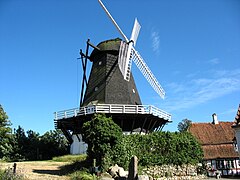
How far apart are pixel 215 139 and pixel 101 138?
53.8ft

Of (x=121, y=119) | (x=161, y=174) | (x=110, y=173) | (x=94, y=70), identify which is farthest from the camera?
(x=94, y=70)

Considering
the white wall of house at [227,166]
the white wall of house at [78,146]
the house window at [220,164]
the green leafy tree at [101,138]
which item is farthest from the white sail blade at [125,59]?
the house window at [220,164]

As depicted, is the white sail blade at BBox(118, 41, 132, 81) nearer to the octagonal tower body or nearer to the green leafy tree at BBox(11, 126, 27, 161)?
the octagonal tower body

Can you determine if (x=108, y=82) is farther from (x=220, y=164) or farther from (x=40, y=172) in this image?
(x=220, y=164)

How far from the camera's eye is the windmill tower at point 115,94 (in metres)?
18.5

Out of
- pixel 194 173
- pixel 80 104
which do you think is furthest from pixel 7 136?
pixel 194 173

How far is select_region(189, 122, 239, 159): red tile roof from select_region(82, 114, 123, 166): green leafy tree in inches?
550

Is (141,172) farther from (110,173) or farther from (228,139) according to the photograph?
(228,139)

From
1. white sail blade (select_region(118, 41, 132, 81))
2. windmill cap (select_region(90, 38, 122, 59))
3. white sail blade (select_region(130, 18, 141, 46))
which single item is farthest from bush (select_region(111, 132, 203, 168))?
white sail blade (select_region(130, 18, 141, 46))

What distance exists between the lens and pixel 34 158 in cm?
A: 2459

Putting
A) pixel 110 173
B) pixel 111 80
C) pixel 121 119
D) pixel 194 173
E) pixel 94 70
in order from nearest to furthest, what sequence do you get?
pixel 110 173 < pixel 194 173 < pixel 121 119 < pixel 111 80 < pixel 94 70

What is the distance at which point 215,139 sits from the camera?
26.4 m

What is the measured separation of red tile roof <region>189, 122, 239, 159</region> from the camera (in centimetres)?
2525

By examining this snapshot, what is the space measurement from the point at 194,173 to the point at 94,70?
1160cm
